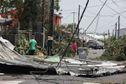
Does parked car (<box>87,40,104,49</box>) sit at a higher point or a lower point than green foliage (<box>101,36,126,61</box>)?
lower

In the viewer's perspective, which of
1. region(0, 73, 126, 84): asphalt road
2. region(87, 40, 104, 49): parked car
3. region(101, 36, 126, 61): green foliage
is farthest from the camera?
region(87, 40, 104, 49): parked car

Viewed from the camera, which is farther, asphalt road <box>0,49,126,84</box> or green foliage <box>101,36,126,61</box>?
green foliage <box>101,36,126,61</box>

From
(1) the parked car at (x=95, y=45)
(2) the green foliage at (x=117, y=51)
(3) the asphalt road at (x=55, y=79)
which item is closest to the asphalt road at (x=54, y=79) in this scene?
(3) the asphalt road at (x=55, y=79)

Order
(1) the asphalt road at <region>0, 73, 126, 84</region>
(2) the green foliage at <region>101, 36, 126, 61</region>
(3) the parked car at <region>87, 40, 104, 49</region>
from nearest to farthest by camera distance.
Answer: (1) the asphalt road at <region>0, 73, 126, 84</region>, (2) the green foliage at <region>101, 36, 126, 61</region>, (3) the parked car at <region>87, 40, 104, 49</region>

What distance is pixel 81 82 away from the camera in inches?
647

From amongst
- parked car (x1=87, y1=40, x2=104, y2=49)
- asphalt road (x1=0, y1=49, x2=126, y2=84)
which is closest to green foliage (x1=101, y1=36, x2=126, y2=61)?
asphalt road (x1=0, y1=49, x2=126, y2=84)

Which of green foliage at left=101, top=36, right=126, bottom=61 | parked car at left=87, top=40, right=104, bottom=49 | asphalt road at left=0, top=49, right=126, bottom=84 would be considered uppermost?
asphalt road at left=0, top=49, right=126, bottom=84

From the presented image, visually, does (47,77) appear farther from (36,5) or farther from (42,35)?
(36,5)

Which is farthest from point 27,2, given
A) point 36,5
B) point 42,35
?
point 42,35

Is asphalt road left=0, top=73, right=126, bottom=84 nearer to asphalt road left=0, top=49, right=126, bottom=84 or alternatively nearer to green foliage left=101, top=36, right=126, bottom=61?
asphalt road left=0, top=49, right=126, bottom=84

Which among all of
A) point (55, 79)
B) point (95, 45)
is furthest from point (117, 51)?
point (95, 45)

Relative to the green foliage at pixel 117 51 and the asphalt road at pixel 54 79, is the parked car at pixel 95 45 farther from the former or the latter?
the asphalt road at pixel 54 79

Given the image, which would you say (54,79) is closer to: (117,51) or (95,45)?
(117,51)

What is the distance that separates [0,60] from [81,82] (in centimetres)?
376
